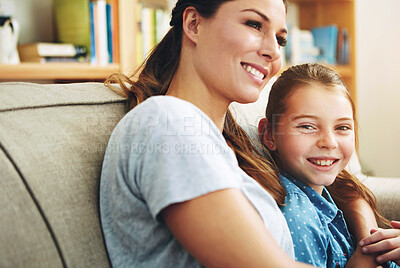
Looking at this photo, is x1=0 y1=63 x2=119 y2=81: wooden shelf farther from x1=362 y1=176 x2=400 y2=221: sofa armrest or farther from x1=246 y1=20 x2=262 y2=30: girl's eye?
x1=362 y1=176 x2=400 y2=221: sofa armrest

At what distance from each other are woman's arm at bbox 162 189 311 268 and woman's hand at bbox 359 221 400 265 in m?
0.42

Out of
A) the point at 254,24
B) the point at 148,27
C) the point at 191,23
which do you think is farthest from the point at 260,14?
the point at 148,27

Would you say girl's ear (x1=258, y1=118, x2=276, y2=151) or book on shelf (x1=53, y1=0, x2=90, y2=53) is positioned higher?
book on shelf (x1=53, y1=0, x2=90, y2=53)

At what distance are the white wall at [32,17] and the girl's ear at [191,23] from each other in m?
1.28

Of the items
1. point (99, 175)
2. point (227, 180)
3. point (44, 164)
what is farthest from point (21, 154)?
point (227, 180)

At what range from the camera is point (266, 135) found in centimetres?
120

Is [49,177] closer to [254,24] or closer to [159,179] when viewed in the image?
[159,179]

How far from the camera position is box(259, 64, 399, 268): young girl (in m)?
1.01

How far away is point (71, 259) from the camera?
727mm

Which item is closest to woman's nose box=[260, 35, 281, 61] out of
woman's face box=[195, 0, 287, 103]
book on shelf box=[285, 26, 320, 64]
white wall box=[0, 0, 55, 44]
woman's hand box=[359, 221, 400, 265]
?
woman's face box=[195, 0, 287, 103]

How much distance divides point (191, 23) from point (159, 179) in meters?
0.45

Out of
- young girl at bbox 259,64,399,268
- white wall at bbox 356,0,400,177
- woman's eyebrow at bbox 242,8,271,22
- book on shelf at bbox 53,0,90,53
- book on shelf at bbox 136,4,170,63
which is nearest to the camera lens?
woman's eyebrow at bbox 242,8,271,22

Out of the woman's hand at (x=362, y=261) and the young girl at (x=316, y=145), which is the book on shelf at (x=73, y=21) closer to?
the young girl at (x=316, y=145)

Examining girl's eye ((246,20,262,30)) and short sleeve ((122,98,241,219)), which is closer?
short sleeve ((122,98,241,219))
